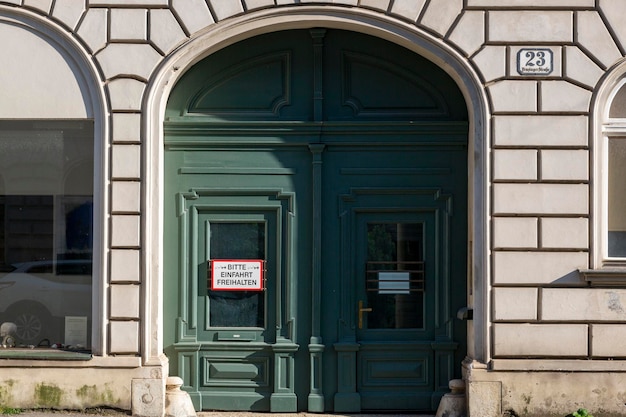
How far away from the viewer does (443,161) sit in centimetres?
1057

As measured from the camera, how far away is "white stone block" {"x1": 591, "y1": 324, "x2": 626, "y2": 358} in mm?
9961

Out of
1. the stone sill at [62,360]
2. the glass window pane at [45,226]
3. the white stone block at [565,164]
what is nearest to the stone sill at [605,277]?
the white stone block at [565,164]

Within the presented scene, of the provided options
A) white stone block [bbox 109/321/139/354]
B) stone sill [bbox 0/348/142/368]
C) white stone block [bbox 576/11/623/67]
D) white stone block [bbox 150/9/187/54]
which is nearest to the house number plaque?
white stone block [bbox 576/11/623/67]

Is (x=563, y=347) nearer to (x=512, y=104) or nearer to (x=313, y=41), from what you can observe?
(x=512, y=104)

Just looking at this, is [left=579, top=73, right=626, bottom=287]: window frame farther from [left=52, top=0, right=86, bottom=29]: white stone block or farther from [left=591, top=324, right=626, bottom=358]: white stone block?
[left=52, top=0, right=86, bottom=29]: white stone block

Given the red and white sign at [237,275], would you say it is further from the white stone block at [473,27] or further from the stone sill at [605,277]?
the stone sill at [605,277]

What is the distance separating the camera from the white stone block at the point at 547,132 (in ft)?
32.8

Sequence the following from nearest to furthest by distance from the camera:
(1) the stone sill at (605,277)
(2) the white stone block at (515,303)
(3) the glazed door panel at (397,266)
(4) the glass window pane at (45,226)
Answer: (1) the stone sill at (605,277) → (2) the white stone block at (515,303) → (4) the glass window pane at (45,226) → (3) the glazed door panel at (397,266)

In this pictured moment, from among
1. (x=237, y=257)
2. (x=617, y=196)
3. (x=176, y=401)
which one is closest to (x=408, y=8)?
(x=617, y=196)

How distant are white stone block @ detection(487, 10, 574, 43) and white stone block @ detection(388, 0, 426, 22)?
69cm

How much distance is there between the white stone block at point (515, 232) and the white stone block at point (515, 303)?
431 mm

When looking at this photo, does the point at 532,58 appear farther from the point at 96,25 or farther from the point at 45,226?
the point at 45,226

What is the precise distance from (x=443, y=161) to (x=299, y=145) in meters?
1.47

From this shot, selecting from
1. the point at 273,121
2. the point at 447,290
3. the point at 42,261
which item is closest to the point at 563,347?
the point at 447,290
